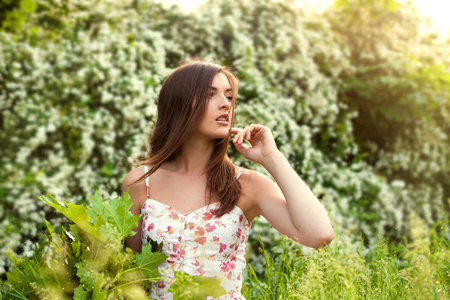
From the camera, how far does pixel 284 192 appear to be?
185cm

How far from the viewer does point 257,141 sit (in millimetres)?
2064

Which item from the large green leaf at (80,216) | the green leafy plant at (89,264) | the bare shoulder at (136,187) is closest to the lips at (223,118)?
the bare shoulder at (136,187)

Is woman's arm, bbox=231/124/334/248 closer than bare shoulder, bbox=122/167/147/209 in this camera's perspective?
Yes

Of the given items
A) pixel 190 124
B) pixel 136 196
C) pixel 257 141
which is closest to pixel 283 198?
pixel 257 141

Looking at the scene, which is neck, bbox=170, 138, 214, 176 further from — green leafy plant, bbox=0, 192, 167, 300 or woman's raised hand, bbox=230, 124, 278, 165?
green leafy plant, bbox=0, 192, 167, 300

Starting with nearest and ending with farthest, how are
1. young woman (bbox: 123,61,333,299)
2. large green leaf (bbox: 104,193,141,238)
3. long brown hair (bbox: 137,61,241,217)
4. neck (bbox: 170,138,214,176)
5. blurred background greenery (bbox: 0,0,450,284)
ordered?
1. large green leaf (bbox: 104,193,141,238)
2. young woman (bbox: 123,61,333,299)
3. long brown hair (bbox: 137,61,241,217)
4. neck (bbox: 170,138,214,176)
5. blurred background greenery (bbox: 0,0,450,284)

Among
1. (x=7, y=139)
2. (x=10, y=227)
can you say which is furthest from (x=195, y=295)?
(x=7, y=139)

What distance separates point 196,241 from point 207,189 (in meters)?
0.26

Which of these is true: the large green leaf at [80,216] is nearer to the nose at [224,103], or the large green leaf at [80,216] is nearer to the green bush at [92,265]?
the green bush at [92,265]

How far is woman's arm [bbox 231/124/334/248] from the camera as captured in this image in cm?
178

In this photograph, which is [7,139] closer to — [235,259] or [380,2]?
[235,259]

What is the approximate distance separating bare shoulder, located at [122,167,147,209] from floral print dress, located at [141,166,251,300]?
90 mm

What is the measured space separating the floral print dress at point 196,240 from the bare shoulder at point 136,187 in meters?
0.09

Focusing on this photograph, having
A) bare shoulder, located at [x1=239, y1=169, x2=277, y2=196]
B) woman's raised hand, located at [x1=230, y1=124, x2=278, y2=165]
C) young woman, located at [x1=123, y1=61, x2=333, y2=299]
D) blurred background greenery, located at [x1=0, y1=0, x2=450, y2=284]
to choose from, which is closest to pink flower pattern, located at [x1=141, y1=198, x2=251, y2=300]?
young woman, located at [x1=123, y1=61, x2=333, y2=299]
